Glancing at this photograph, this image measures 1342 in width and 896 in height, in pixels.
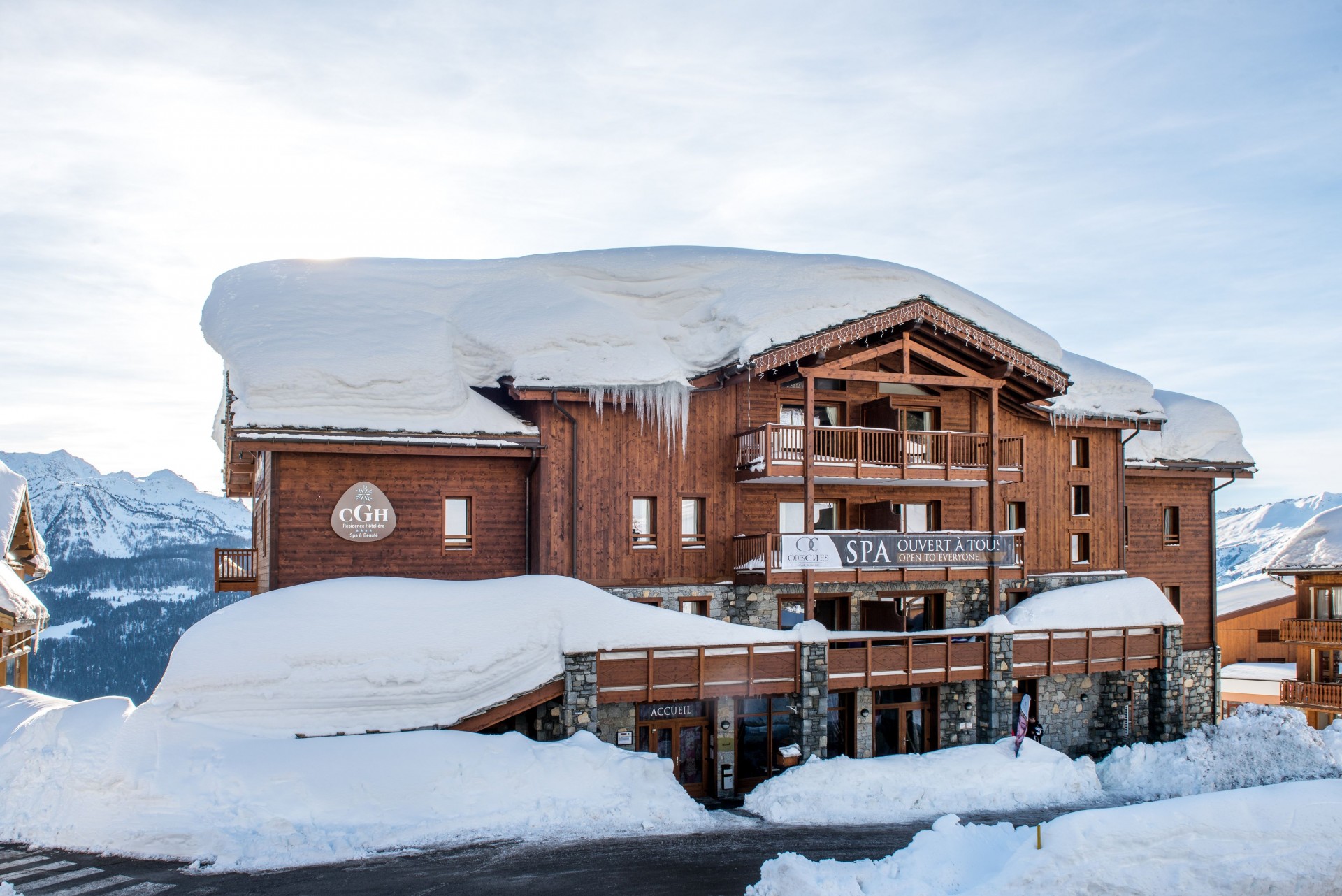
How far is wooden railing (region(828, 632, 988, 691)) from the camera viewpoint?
20.2 m

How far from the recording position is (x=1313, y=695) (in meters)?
30.7

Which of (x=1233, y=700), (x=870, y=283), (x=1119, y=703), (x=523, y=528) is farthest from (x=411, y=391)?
(x=1233, y=700)

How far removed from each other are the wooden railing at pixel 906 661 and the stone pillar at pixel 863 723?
2.86 feet

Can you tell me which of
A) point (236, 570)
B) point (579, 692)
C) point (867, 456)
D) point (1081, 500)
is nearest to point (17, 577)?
point (236, 570)

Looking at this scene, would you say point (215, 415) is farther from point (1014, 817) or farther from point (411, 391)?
point (1014, 817)

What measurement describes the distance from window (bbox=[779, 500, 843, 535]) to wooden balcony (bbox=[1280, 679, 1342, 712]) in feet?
58.4

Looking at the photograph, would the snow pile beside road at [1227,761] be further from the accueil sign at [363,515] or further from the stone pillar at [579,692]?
the accueil sign at [363,515]

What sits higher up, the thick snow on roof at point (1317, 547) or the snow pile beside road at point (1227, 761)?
the thick snow on roof at point (1317, 547)

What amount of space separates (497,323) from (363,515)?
207 inches

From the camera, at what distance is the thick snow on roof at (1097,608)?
895 inches

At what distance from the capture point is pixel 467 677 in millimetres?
16734

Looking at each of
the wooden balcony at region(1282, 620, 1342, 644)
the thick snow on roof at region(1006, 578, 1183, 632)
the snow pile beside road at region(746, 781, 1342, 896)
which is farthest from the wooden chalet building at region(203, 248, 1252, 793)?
the wooden balcony at region(1282, 620, 1342, 644)

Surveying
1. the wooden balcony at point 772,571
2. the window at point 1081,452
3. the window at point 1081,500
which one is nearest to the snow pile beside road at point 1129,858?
the wooden balcony at point 772,571

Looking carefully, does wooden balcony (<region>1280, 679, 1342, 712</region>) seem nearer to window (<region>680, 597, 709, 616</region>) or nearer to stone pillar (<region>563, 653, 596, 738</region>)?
window (<region>680, 597, 709, 616</region>)
